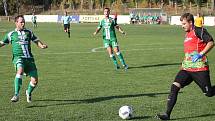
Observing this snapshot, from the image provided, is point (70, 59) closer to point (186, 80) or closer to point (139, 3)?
point (186, 80)

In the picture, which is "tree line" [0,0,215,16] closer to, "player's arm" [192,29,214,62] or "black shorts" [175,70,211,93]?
"black shorts" [175,70,211,93]

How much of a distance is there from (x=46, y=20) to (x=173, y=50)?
65.0 m

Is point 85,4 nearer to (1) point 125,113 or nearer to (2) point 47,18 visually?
(2) point 47,18

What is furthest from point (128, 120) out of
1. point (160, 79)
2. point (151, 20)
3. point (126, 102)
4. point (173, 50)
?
point (151, 20)

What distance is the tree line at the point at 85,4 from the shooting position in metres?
91.3

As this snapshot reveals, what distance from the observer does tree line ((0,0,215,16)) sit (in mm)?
91312

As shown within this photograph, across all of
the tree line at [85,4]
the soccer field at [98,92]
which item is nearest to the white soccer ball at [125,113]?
the soccer field at [98,92]

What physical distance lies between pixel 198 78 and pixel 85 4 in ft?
318

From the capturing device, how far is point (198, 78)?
864 cm

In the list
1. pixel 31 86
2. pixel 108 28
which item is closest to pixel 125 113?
pixel 31 86

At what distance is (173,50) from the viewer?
24734 mm

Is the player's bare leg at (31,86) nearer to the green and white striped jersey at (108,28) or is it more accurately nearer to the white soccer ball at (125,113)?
the white soccer ball at (125,113)

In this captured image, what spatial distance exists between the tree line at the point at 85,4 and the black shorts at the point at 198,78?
2928 inches

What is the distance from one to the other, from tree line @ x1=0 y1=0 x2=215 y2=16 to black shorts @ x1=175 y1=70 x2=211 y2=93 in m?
74.4
